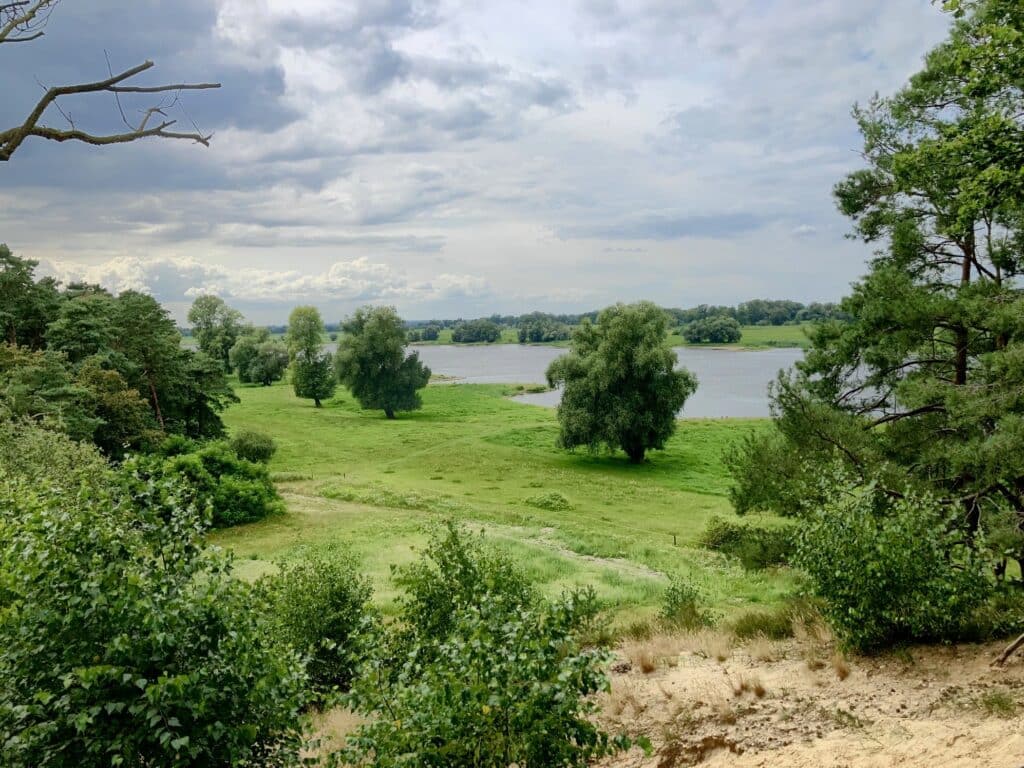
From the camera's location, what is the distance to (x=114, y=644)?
492cm

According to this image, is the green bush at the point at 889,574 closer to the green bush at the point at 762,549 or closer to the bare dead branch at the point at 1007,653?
the bare dead branch at the point at 1007,653

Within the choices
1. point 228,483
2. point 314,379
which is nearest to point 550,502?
point 228,483

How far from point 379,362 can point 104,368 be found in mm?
35641

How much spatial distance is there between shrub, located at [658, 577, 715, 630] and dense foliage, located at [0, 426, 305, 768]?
8981mm

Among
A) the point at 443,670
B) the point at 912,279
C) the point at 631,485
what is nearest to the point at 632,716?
the point at 443,670

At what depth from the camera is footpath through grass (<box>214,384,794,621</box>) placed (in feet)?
70.7

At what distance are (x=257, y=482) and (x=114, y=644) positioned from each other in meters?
29.3

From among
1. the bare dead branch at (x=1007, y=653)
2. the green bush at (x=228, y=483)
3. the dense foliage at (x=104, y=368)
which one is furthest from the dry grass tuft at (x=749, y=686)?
the dense foliage at (x=104, y=368)

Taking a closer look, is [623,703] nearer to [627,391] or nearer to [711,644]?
[711,644]

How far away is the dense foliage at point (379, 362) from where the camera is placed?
72.2 metres

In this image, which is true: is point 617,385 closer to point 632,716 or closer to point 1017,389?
point 1017,389

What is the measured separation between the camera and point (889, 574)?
8984 millimetres

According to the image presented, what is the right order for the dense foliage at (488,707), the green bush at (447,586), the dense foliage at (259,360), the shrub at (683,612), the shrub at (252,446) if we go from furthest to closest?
1. the dense foliage at (259,360)
2. the shrub at (252,446)
3. the shrub at (683,612)
4. the green bush at (447,586)
5. the dense foliage at (488,707)

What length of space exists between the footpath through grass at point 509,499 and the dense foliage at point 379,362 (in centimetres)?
284
